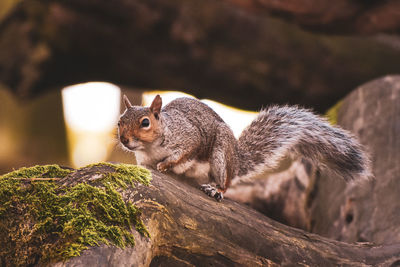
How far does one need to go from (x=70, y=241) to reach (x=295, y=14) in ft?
11.2

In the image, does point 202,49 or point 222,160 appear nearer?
point 222,160

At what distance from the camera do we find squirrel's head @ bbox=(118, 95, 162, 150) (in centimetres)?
196

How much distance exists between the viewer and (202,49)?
148 inches

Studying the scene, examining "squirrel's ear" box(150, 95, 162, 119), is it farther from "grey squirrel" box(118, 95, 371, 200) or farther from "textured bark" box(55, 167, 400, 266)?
"textured bark" box(55, 167, 400, 266)

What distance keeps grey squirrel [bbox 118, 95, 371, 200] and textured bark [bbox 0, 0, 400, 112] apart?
1.39 meters

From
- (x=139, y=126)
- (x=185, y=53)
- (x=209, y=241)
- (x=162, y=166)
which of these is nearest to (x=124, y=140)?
(x=139, y=126)

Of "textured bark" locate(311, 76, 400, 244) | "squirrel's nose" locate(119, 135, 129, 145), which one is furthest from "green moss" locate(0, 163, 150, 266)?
"textured bark" locate(311, 76, 400, 244)

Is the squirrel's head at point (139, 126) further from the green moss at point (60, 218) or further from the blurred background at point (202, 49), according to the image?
the blurred background at point (202, 49)

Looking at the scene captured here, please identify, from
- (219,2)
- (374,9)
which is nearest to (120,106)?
(219,2)

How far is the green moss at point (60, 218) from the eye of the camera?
1.30m

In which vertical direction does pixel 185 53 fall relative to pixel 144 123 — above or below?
above

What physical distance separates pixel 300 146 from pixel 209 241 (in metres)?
1.10

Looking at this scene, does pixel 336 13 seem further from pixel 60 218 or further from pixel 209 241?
pixel 60 218

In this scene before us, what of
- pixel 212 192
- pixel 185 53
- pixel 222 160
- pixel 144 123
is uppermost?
pixel 185 53
